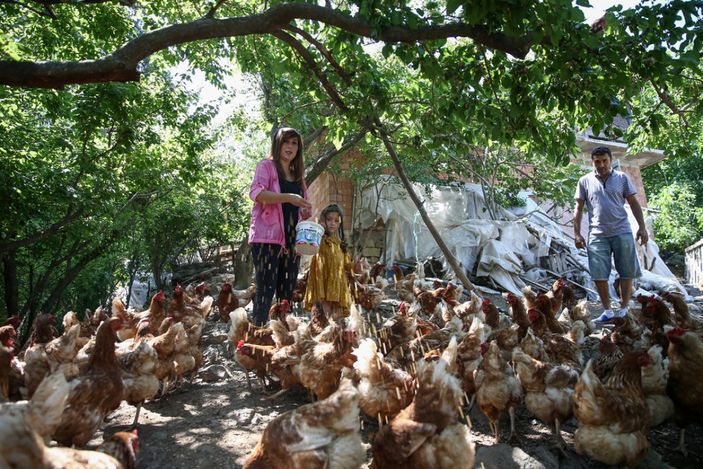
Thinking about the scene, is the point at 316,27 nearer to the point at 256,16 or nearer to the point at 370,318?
the point at 256,16

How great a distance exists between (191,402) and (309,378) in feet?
4.77

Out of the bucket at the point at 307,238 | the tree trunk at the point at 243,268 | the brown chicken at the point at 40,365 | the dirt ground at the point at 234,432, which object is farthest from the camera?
the tree trunk at the point at 243,268

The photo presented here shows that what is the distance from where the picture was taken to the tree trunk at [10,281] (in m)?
7.66

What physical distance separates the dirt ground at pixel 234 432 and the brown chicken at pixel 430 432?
670 mm

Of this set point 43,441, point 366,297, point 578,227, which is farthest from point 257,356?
point 578,227

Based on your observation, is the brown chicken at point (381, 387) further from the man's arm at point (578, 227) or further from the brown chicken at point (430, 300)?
the man's arm at point (578, 227)

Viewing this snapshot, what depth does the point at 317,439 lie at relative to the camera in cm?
263

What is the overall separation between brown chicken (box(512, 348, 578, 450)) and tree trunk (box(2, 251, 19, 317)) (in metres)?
7.89

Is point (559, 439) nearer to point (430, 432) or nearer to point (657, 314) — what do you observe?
point (430, 432)

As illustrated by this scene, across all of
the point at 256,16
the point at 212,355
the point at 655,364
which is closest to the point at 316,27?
the point at 256,16

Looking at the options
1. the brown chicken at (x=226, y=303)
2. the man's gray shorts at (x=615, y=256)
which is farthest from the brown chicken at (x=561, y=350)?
the brown chicken at (x=226, y=303)

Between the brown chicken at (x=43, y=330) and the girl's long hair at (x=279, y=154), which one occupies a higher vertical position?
the girl's long hair at (x=279, y=154)

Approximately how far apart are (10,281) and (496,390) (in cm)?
800

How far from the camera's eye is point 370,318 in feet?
24.7
